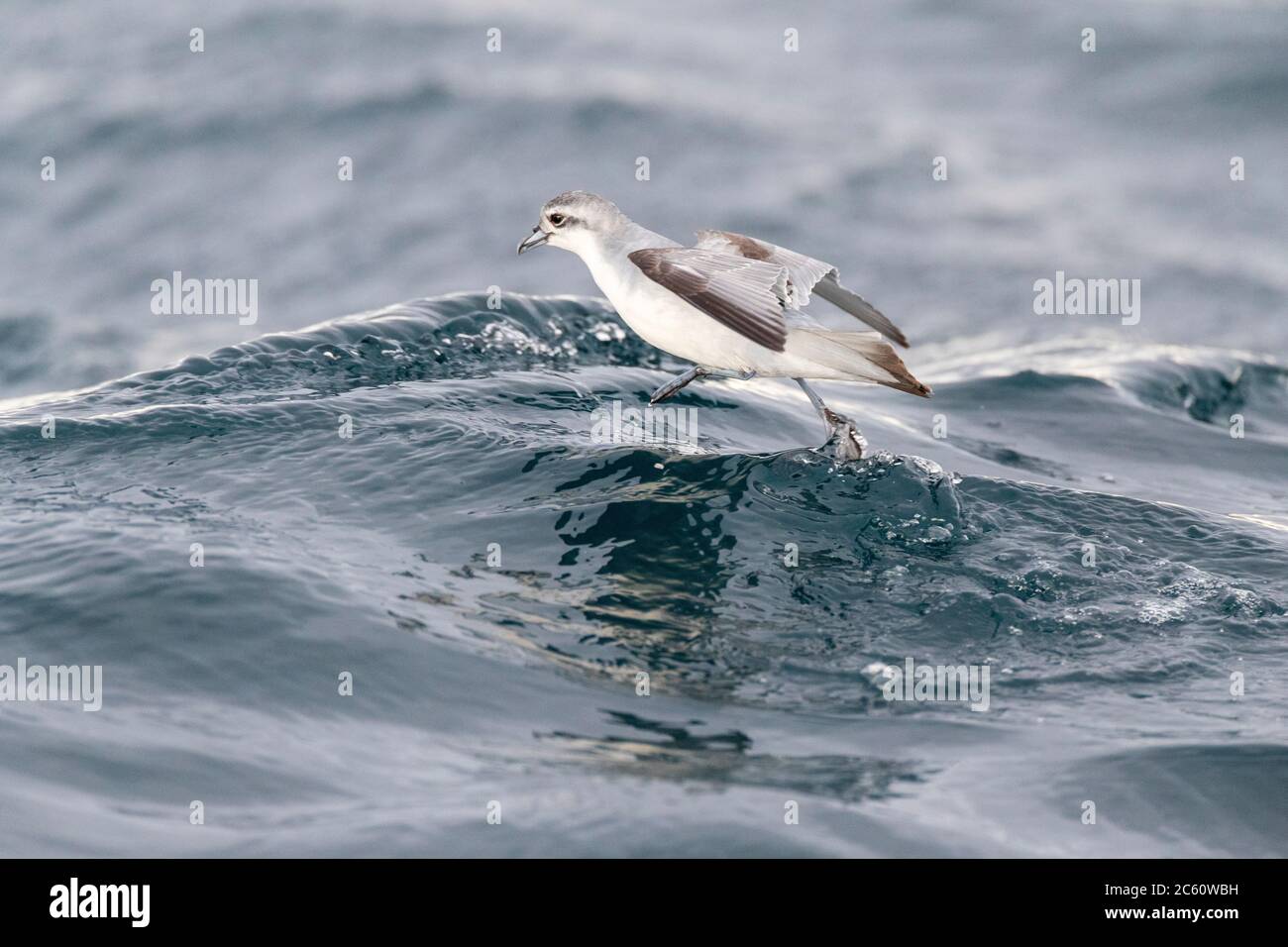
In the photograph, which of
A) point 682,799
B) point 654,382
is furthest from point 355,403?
point 682,799

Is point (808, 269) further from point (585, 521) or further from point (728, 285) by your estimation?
point (585, 521)

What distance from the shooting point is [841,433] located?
9781 millimetres

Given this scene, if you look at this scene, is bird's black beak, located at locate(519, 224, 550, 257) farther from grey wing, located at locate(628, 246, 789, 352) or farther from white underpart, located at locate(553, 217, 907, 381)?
grey wing, located at locate(628, 246, 789, 352)

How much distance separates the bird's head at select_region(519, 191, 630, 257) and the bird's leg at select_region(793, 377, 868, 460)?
166 cm

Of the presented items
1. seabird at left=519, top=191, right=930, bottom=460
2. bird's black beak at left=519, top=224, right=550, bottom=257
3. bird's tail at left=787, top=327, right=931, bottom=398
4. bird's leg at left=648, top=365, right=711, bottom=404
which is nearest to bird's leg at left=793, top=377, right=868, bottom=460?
seabird at left=519, top=191, right=930, bottom=460

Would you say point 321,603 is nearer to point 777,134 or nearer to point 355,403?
point 355,403

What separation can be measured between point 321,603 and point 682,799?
101 inches

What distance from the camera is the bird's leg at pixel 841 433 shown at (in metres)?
9.70

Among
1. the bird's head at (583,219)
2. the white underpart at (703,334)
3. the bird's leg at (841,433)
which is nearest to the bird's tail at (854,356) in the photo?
the white underpart at (703,334)

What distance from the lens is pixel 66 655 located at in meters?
7.42

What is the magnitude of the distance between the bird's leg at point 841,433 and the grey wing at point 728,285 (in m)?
0.74

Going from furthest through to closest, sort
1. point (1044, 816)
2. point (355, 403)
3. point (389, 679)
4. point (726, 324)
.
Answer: point (355, 403) < point (726, 324) < point (389, 679) < point (1044, 816)

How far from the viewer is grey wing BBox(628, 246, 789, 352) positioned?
851 cm
